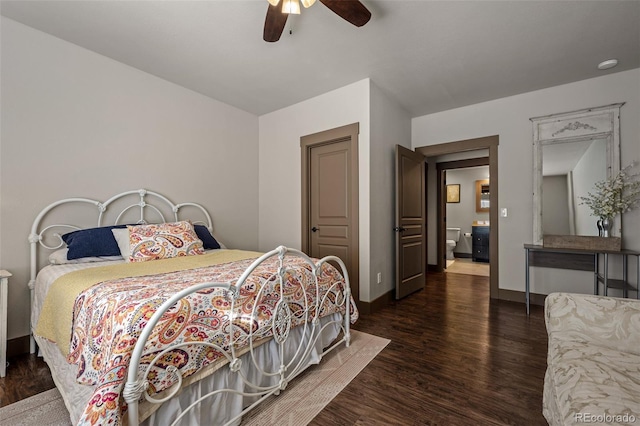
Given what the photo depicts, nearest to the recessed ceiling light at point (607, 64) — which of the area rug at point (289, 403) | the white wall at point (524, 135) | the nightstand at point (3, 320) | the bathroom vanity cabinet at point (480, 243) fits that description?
the white wall at point (524, 135)

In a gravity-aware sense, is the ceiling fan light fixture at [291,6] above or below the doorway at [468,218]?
above

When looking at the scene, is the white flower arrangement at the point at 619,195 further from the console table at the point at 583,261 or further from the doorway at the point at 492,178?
the doorway at the point at 492,178

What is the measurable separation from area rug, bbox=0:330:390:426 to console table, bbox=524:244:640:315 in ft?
7.86

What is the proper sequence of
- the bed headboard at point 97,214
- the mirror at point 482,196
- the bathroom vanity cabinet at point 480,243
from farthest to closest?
the mirror at point 482,196 → the bathroom vanity cabinet at point 480,243 → the bed headboard at point 97,214

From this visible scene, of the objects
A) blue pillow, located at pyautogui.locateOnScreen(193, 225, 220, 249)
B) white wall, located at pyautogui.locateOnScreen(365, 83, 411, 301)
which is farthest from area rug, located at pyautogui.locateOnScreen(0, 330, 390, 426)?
blue pillow, located at pyautogui.locateOnScreen(193, 225, 220, 249)

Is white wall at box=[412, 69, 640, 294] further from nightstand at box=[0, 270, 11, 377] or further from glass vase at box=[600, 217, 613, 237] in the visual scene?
nightstand at box=[0, 270, 11, 377]

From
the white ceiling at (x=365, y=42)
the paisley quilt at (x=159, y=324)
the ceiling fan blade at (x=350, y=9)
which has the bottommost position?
the paisley quilt at (x=159, y=324)

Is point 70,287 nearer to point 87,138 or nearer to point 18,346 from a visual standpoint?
point 18,346

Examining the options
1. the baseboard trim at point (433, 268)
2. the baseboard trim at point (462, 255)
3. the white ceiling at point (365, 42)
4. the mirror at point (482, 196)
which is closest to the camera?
the white ceiling at point (365, 42)

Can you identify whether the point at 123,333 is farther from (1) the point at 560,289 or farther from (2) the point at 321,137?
(1) the point at 560,289

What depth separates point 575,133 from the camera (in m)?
3.21

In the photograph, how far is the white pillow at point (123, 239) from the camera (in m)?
2.32

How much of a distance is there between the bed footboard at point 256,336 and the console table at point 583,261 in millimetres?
2580

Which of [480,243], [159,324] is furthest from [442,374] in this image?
[480,243]
